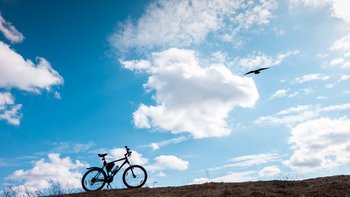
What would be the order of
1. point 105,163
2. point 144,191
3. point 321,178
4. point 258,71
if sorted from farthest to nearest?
point 258,71 → point 105,163 → point 321,178 → point 144,191

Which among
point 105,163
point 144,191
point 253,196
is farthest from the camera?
point 105,163

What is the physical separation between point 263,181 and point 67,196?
24.8 ft

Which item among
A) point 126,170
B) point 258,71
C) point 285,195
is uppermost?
point 258,71

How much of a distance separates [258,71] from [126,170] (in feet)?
28.3

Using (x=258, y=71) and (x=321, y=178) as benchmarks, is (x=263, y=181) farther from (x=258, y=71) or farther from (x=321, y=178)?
(x=258, y=71)

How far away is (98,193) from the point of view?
52.1ft

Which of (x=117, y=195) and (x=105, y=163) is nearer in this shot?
(x=117, y=195)

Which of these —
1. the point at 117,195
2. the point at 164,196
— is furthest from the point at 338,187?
the point at 117,195

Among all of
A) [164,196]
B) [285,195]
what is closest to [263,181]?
[285,195]

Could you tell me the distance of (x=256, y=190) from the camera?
14133mm

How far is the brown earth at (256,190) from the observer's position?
1381 centimetres

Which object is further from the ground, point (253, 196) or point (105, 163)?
point (105, 163)

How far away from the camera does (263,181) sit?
15.9 meters

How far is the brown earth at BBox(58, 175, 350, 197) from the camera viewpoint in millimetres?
13812
